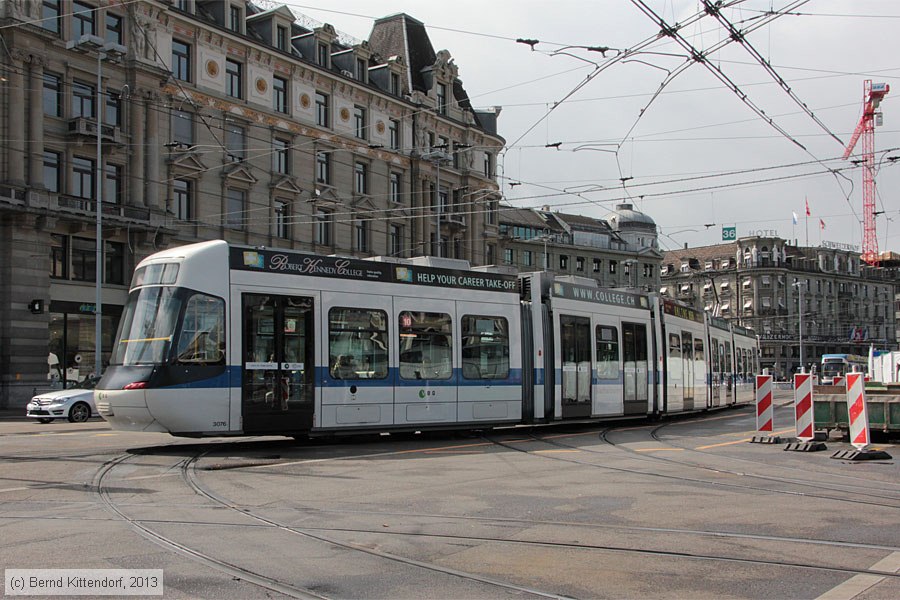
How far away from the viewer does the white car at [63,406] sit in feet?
81.1

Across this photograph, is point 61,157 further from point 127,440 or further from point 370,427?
point 370,427

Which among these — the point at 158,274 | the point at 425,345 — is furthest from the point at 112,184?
the point at 158,274

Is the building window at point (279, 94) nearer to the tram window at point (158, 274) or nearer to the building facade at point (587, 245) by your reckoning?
the tram window at point (158, 274)

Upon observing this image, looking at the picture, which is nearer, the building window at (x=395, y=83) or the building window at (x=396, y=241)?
the building window at (x=396, y=241)

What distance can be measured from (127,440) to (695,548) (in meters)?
13.0

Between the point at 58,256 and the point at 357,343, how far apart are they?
2511cm

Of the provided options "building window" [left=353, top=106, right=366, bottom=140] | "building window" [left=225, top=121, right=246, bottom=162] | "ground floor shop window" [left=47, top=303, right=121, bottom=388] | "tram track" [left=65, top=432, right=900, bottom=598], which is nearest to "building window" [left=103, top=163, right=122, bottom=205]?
"ground floor shop window" [left=47, top=303, right=121, bottom=388]

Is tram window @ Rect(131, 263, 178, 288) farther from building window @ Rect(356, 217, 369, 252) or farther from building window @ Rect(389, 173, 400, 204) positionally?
building window @ Rect(389, 173, 400, 204)

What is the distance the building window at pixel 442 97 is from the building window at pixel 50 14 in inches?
1037

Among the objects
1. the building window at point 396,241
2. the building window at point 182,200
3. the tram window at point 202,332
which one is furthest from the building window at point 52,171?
the tram window at point 202,332

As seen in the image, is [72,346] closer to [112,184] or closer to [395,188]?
[112,184]

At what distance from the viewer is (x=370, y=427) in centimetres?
1602

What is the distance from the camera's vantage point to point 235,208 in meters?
42.9

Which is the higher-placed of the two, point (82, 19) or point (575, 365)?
point (82, 19)
